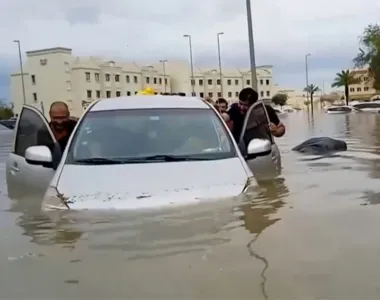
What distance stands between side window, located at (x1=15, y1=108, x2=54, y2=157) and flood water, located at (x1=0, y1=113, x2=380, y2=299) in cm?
109

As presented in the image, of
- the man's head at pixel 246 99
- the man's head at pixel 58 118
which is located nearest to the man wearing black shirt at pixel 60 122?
the man's head at pixel 58 118

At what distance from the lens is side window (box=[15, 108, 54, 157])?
6.96 meters

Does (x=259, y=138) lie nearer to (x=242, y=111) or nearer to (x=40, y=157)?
(x=242, y=111)

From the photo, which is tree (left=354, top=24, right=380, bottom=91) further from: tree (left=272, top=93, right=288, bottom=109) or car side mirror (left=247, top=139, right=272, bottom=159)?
tree (left=272, top=93, right=288, bottom=109)

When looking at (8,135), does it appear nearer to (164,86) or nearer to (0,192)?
(0,192)

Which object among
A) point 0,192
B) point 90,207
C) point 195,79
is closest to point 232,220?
point 90,207

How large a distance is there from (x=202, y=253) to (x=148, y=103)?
2680mm

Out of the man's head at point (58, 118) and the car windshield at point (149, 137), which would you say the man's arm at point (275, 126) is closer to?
the car windshield at point (149, 137)

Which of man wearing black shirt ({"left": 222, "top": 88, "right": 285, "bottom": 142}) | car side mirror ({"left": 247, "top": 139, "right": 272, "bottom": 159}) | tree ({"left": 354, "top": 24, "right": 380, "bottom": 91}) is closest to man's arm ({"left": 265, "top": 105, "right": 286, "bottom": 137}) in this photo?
man wearing black shirt ({"left": 222, "top": 88, "right": 285, "bottom": 142})

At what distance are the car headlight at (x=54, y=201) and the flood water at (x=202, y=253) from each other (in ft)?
0.36

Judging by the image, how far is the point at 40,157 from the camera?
6.03 meters

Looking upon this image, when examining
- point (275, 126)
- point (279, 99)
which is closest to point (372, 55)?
point (275, 126)

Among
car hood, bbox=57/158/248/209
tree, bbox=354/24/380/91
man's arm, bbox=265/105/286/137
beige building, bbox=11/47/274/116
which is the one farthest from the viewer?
beige building, bbox=11/47/274/116

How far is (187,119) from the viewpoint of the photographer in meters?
6.42
